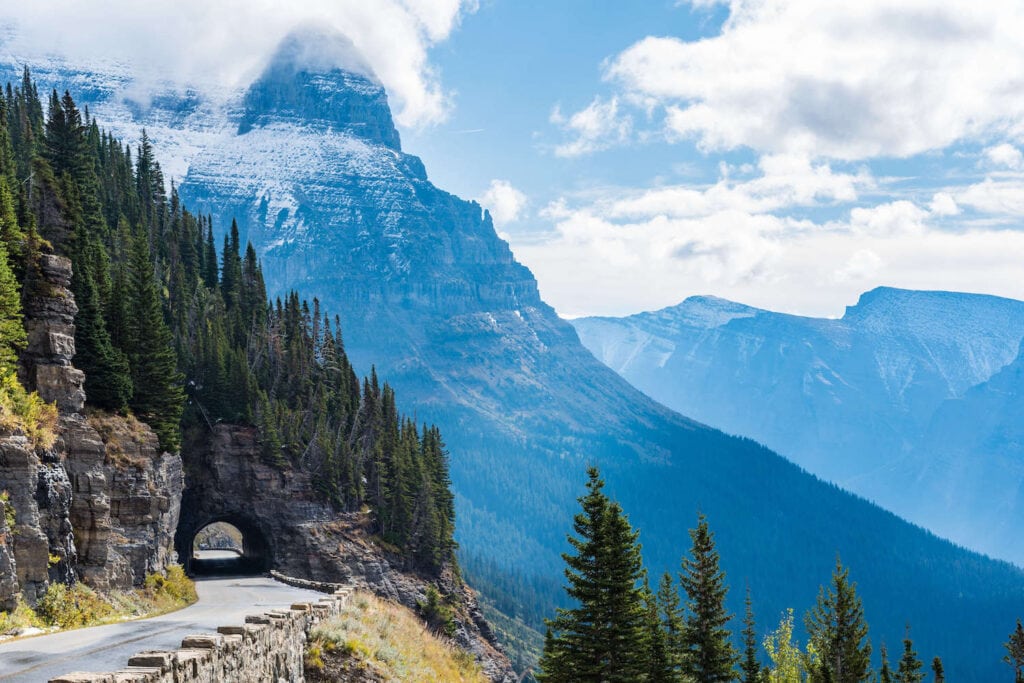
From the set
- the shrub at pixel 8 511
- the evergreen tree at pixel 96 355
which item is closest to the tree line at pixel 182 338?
the evergreen tree at pixel 96 355

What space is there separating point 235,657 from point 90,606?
82.8 ft

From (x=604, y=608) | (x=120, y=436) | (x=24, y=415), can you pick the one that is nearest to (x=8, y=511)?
(x=24, y=415)

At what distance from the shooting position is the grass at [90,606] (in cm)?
3562

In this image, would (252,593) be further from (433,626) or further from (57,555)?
(433,626)

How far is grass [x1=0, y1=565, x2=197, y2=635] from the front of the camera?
117 feet

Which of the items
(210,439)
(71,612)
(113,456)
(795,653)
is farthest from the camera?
(210,439)

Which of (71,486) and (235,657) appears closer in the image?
(235,657)

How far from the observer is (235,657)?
68.9 ft

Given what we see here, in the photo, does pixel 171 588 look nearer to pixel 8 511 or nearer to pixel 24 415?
pixel 24 415

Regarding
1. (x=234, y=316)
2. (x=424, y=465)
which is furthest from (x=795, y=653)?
(x=234, y=316)

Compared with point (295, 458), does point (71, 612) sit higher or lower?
lower

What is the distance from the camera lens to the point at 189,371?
90.2 meters

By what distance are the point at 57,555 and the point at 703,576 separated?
31894mm

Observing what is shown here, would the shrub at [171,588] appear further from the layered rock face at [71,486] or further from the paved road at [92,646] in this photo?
the paved road at [92,646]
